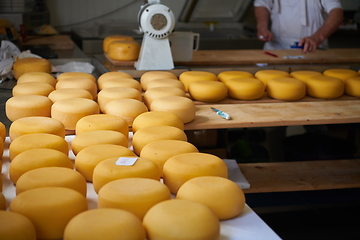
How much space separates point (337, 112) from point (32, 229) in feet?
4.83

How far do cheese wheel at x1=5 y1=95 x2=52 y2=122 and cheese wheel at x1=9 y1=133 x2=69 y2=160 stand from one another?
0.33m

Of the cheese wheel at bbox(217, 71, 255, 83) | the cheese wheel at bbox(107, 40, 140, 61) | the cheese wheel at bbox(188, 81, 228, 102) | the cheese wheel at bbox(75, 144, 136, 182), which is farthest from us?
the cheese wheel at bbox(107, 40, 140, 61)

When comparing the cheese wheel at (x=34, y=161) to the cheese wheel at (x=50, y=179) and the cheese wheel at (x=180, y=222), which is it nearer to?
the cheese wheel at (x=50, y=179)

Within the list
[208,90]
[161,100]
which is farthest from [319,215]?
[161,100]

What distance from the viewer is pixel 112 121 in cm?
151

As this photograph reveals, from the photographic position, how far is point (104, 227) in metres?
0.82

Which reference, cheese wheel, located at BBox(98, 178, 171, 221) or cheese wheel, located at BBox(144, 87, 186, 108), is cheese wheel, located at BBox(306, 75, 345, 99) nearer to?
cheese wheel, located at BBox(144, 87, 186, 108)

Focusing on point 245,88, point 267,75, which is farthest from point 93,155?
point 267,75

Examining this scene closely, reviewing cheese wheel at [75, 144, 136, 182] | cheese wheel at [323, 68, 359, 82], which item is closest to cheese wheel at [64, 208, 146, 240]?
cheese wheel at [75, 144, 136, 182]

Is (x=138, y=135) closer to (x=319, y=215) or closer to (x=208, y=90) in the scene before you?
(x=208, y=90)

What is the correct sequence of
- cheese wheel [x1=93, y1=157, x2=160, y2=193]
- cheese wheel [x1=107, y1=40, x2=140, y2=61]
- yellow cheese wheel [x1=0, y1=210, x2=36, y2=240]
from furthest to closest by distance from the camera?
cheese wheel [x1=107, y1=40, x2=140, y2=61], cheese wheel [x1=93, y1=157, x2=160, y2=193], yellow cheese wheel [x1=0, y1=210, x2=36, y2=240]

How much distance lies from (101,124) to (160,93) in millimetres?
466

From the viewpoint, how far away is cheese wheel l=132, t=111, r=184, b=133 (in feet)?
5.07

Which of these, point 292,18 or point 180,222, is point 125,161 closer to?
point 180,222
